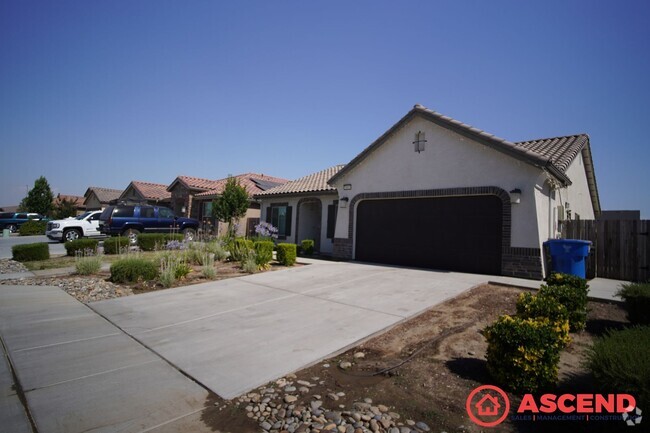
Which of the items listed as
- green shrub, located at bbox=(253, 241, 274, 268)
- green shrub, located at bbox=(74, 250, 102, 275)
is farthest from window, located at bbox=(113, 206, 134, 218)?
green shrub, located at bbox=(253, 241, 274, 268)

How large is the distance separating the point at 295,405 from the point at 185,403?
1.06 meters

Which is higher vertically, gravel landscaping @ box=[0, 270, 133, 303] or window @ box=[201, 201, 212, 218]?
window @ box=[201, 201, 212, 218]

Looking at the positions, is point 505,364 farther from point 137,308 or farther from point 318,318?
point 137,308

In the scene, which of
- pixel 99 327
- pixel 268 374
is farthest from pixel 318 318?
pixel 99 327

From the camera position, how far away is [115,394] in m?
3.31

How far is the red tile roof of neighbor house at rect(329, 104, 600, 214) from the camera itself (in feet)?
31.1

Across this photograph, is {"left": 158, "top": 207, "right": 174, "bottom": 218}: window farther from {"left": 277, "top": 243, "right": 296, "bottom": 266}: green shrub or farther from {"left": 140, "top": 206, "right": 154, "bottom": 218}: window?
{"left": 277, "top": 243, "right": 296, "bottom": 266}: green shrub

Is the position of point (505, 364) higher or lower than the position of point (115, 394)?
higher

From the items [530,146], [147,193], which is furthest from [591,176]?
[147,193]

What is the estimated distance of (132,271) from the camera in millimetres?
8938

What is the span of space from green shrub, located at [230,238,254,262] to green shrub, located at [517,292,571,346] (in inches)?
336

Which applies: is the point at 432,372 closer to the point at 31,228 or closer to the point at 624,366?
the point at 624,366

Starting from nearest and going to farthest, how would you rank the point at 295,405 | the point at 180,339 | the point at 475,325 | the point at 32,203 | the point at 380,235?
the point at 295,405
the point at 180,339
the point at 475,325
the point at 380,235
the point at 32,203

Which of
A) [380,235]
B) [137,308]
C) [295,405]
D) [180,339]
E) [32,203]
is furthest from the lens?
[32,203]
